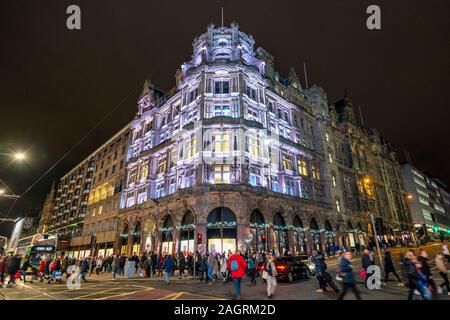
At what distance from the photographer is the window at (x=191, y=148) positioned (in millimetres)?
31444

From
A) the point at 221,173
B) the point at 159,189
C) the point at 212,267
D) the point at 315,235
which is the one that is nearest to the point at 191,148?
the point at 221,173

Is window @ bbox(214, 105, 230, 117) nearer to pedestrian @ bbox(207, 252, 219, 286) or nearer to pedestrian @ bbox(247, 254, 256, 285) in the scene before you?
pedestrian @ bbox(207, 252, 219, 286)

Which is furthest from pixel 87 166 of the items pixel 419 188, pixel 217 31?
pixel 419 188

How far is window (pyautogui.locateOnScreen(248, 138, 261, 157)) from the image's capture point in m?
31.3

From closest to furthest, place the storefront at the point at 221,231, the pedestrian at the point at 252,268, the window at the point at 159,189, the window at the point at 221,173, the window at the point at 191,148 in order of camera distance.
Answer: the pedestrian at the point at 252,268 → the storefront at the point at 221,231 → the window at the point at 221,173 → the window at the point at 191,148 → the window at the point at 159,189

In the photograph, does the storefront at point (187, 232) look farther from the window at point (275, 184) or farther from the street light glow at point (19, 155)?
the street light glow at point (19, 155)

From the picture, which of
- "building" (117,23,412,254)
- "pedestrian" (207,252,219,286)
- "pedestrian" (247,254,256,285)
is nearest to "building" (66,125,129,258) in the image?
"building" (117,23,412,254)

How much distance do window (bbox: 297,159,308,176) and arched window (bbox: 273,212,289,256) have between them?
1001 cm

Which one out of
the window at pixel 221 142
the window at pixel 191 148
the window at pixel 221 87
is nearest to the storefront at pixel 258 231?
the window at pixel 221 142

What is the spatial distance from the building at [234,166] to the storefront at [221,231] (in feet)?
0.34

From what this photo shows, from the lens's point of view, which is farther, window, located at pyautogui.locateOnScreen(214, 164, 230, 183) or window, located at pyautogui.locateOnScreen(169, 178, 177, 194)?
window, located at pyautogui.locateOnScreen(169, 178, 177, 194)
